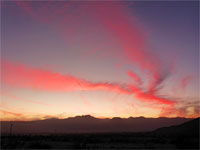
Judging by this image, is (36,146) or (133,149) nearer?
(133,149)

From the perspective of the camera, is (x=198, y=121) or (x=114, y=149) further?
(x=198, y=121)

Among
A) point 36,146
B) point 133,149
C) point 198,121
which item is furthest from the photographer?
→ point 198,121

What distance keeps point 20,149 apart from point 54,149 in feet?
18.5

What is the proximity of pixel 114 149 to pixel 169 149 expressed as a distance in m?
9.13

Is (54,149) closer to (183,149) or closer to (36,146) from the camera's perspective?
(36,146)

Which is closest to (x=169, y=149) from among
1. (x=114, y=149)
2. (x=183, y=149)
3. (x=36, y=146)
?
(x=183, y=149)

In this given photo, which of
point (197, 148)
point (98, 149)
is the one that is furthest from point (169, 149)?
point (98, 149)

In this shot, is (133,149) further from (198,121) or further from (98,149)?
(198,121)

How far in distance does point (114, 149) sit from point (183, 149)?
11.2m

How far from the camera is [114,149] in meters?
33.9

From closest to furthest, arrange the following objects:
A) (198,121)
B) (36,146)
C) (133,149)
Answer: (133,149) < (36,146) < (198,121)

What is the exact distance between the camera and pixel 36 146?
121 feet

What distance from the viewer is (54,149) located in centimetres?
3531

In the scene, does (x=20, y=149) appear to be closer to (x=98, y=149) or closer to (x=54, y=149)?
(x=54, y=149)
